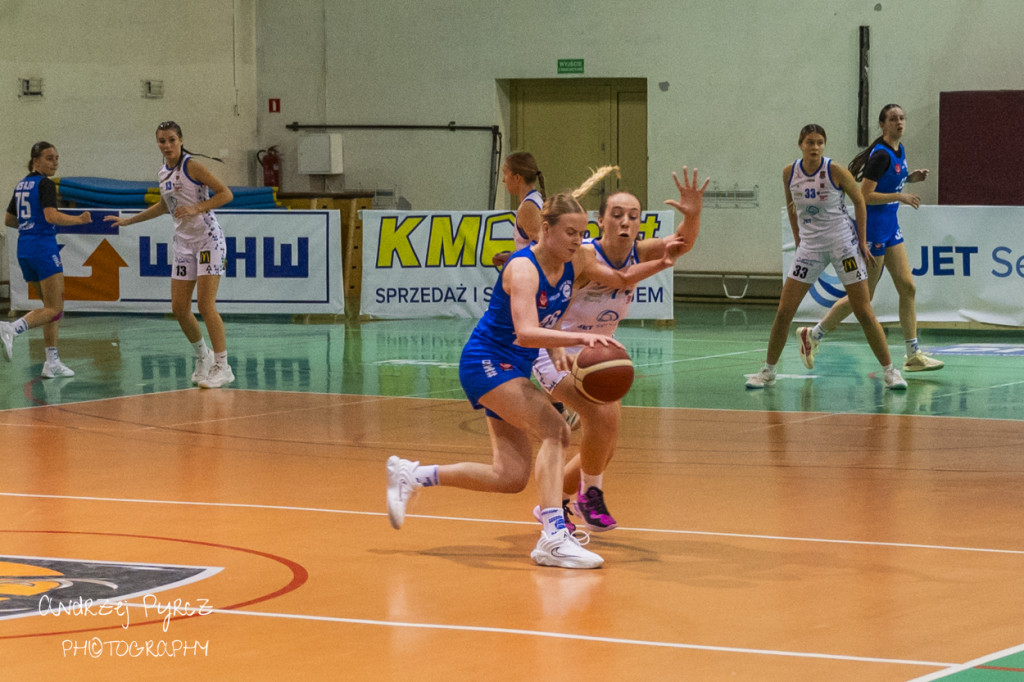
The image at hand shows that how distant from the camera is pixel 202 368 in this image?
13.2m

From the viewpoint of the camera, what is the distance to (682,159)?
22.1 m

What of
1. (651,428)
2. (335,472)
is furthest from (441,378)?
(335,472)

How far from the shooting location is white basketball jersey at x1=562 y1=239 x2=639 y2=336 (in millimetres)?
7238

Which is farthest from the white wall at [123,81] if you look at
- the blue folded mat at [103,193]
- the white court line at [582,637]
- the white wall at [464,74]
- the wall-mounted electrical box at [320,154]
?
the white court line at [582,637]

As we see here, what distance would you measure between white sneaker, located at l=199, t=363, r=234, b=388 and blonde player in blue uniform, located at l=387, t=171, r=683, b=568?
6268 mm

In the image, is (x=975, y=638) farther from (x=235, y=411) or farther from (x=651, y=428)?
(x=235, y=411)

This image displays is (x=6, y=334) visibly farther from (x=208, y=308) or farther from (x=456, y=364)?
(x=456, y=364)

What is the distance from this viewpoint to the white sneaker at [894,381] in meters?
12.4

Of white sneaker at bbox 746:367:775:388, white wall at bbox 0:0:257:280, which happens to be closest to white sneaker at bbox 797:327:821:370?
white sneaker at bbox 746:367:775:388

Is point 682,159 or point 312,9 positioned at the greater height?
point 312,9

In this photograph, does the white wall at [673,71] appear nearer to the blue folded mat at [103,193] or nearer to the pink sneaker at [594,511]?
the blue folded mat at [103,193]

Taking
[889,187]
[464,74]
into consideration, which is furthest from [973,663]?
[464,74]

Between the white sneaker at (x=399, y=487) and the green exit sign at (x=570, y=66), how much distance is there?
16.2 meters

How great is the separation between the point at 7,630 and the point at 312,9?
65.2 feet
